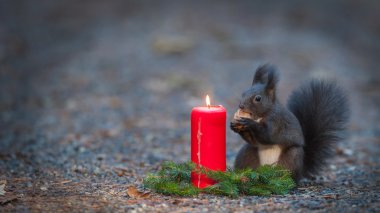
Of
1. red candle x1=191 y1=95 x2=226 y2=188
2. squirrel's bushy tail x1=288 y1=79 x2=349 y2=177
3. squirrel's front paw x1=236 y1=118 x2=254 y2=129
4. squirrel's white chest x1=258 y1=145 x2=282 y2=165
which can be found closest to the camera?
red candle x1=191 y1=95 x2=226 y2=188

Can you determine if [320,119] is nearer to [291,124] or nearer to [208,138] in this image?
[291,124]

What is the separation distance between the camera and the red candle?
294 cm

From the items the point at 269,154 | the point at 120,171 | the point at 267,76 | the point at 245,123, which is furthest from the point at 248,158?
the point at 120,171

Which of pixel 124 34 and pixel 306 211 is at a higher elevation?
pixel 124 34

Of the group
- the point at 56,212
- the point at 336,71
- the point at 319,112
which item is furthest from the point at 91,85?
the point at 56,212

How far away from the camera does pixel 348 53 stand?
9.73 metres

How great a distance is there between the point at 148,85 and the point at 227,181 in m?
4.71

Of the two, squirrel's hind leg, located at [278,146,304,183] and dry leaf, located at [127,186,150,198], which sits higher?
squirrel's hind leg, located at [278,146,304,183]

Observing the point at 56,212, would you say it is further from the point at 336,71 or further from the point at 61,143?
the point at 336,71

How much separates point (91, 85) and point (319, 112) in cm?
456

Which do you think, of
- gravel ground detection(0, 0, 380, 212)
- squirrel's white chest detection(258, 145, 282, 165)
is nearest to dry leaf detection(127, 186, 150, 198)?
gravel ground detection(0, 0, 380, 212)

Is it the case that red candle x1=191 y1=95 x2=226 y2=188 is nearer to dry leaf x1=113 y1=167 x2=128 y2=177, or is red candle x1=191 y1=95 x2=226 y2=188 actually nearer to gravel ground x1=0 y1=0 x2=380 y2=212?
gravel ground x1=0 y1=0 x2=380 y2=212

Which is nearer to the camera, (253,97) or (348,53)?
(253,97)

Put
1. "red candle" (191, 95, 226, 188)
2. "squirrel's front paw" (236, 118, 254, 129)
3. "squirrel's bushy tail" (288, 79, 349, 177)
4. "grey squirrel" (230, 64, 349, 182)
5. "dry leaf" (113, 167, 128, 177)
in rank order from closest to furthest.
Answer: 1. "red candle" (191, 95, 226, 188)
2. "squirrel's front paw" (236, 118, 254, 129)
3. "grey squirrel" (230, 64, 349, 182)
4. "squirrel's bushy tail" (288, 79, 349, 177)
5. "dry leaf" (113, 167, 128, 177)
